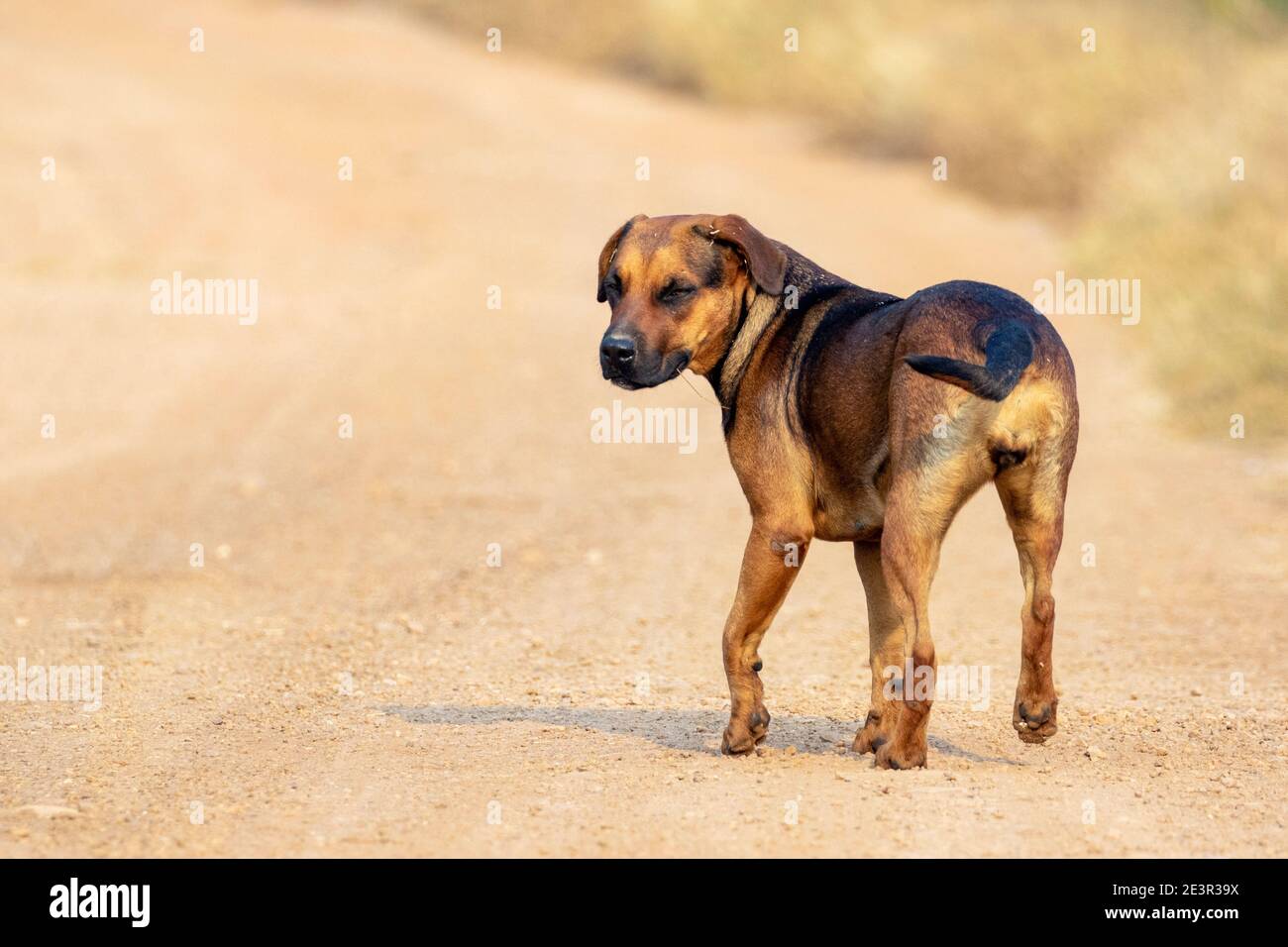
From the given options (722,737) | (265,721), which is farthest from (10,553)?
(722,737)

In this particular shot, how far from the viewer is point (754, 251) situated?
20.5 feet

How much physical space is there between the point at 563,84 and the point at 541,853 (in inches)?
1011

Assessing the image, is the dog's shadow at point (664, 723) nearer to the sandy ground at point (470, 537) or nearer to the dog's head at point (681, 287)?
the sandy ground at point (470, 537)

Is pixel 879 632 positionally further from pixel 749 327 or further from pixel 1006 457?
pixel 749 327

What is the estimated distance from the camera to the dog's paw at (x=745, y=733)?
636 cm

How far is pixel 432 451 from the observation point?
14.3 metres

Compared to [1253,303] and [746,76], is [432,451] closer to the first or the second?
[1253,303]

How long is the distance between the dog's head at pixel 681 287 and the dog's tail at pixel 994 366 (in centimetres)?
95

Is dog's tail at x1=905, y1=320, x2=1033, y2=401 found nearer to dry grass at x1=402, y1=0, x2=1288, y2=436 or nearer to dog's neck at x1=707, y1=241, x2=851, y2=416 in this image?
dog's neck at x1=707, y1=241, x2=851, y2=416

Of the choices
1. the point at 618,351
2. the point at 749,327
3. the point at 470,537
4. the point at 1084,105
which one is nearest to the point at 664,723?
the point at 749,327

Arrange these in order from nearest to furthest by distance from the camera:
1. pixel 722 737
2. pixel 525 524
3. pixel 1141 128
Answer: pixel 722 737
pixel 525 524
pixel 1141 128

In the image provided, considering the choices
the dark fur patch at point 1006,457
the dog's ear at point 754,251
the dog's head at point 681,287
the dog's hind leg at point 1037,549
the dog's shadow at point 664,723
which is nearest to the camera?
the dark fur patch at point 1006,457

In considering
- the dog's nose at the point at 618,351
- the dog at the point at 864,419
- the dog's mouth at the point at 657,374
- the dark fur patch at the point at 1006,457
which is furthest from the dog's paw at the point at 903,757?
the dog's nose at the point at 618,351

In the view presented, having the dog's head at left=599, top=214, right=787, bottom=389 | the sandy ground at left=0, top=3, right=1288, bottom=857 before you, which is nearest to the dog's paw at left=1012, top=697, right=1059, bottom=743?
the sandy ground at left=0, top=3, right=1288, bottom=857
